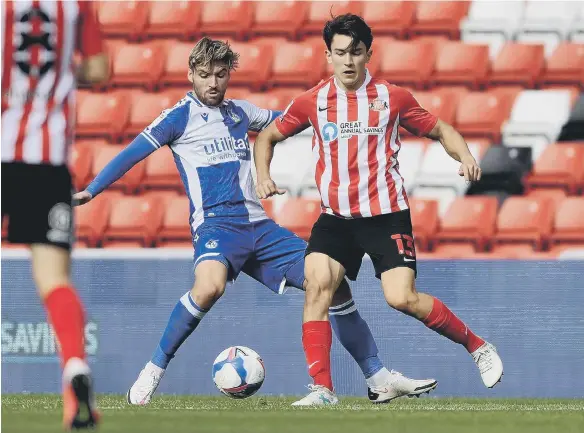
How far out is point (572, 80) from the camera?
36.1 feet

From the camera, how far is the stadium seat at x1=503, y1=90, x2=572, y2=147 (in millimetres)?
10672

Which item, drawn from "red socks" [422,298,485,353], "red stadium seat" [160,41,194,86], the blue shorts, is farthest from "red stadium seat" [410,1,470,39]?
"red socks" [422,298,485,353]

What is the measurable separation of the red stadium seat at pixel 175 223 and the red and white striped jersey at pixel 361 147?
3764 millimetres

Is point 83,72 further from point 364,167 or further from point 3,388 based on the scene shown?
point 3,388

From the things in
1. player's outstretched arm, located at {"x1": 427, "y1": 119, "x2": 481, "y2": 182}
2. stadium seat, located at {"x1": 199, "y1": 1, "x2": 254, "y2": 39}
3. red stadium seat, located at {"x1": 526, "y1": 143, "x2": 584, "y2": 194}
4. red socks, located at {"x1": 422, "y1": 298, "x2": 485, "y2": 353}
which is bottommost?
red socks, located at {"x1": 422, "y1": 298, "x2": 485, "y2": 353}

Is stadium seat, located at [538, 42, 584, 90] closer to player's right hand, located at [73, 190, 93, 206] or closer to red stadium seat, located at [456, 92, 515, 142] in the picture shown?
red stadium seat, located at [456, 92, 515, 142]

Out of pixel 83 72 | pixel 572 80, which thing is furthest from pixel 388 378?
pixel 572 80

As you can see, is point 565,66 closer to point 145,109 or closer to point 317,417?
point 145,109

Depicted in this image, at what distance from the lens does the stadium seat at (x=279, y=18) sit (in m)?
12.0

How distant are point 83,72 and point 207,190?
2.39 meters

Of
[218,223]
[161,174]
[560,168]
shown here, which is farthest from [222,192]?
[560,168]

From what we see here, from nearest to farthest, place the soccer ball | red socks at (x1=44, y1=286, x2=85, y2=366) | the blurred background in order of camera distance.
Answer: red socks at (x1=44, y1=286, x2=85, y2=366) → the soccer ball → the blurred background

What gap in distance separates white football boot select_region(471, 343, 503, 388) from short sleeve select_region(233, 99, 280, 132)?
5.66ft

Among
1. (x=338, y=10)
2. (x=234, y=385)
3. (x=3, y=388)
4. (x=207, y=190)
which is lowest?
(x=3, y=388)
